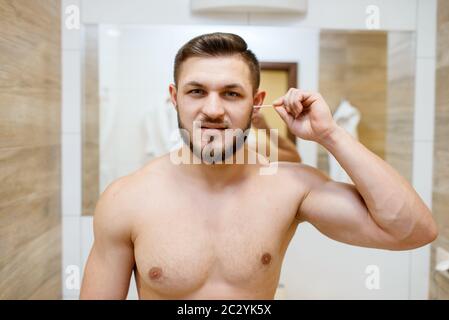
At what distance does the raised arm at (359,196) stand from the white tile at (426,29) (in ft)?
2.79

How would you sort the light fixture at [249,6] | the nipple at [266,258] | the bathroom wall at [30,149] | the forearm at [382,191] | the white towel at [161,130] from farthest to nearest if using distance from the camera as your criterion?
the white towel at [161,130] < the light fixture at [249,6] < the bathroom wall at [30,149] < the nipple at [266,258] < the forearm at [382,191]

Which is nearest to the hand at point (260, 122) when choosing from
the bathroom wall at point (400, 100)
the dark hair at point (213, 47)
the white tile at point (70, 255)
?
Result: the bathroom wall at point (400, 100)

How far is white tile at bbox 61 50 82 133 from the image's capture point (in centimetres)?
146

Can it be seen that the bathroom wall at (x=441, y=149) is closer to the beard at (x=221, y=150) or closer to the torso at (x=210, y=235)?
the torso at (x=210, y=235)

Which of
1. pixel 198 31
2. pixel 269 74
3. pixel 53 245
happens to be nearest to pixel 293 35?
pixel 269 74

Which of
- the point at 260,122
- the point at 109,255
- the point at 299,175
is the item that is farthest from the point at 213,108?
the point at 260,122

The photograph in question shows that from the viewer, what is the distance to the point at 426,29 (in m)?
1.50

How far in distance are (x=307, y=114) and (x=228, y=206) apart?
23 centimetres

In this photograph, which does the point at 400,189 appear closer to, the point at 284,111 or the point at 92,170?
the point at 284,111

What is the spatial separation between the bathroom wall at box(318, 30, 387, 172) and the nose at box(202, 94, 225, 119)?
2.65 ft

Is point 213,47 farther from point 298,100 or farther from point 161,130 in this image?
point 161,130

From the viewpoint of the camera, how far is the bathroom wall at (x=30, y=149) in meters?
1.12
